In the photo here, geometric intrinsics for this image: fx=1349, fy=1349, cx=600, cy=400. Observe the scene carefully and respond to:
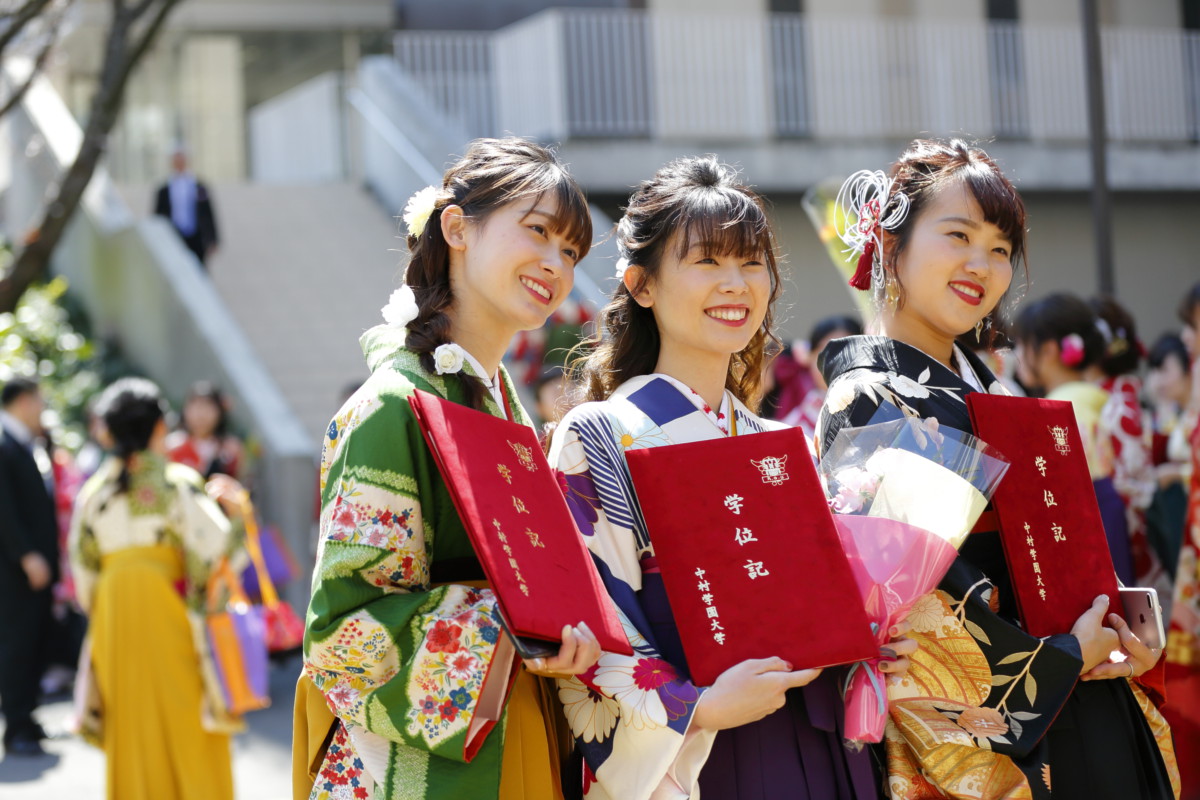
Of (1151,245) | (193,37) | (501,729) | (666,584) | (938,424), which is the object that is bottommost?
(1151,245)

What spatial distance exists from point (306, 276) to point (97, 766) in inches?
279

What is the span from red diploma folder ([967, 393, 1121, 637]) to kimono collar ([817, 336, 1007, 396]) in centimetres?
13

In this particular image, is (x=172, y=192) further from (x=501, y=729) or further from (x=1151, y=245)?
(x=501, y=729)

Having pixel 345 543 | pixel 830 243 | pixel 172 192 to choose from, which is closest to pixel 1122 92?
pixel 172 192

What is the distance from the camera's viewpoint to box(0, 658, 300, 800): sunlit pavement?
6098 millimetres

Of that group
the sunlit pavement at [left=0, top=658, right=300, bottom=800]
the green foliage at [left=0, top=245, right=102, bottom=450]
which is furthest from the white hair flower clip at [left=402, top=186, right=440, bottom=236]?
the green foliage at [left=0, top=245, right=102, bottom=450]

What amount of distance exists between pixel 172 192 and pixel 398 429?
11.3m

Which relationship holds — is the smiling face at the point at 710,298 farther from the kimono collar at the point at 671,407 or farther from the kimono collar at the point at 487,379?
the kimono collar at the point at 487,379

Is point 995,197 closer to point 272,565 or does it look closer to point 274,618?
point 274,618

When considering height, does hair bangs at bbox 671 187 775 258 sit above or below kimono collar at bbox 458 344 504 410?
above

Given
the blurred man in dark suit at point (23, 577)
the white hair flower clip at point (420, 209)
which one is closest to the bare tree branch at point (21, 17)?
the blurred man in dark suit at point (23, 577)

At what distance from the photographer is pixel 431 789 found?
2.42 m

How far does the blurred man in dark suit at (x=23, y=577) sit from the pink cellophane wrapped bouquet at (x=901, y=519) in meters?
5.80

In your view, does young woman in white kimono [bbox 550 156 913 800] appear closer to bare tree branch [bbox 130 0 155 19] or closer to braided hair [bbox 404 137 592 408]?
braided hair [bbox 404 137 592 408]
